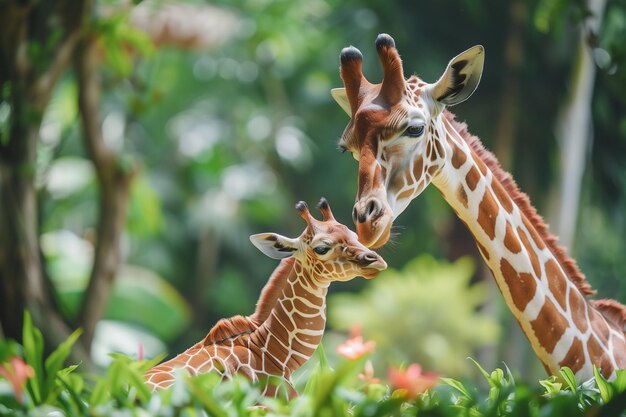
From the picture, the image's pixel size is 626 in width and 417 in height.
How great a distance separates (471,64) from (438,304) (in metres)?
10.8

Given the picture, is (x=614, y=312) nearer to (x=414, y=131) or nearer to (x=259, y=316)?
(x=414, y=131)

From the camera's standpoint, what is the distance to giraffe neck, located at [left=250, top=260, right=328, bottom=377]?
3432mm

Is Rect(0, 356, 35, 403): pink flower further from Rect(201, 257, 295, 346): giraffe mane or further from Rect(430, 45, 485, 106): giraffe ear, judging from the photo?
→ Rect(430, 45, 485, 106): giraffe ear

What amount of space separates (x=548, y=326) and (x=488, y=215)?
1.53 feet

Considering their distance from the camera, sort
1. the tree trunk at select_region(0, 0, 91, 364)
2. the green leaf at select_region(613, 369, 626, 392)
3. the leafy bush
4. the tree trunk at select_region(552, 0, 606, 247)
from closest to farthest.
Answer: the leafy bush, the green leaf at select_region(613, 369, 626, 392), the tree trunk at select_region(0, 0, 91, 364), the tree trunk at select_region(552, 0, 606, 247)

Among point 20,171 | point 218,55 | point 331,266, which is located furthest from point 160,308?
point 331,266

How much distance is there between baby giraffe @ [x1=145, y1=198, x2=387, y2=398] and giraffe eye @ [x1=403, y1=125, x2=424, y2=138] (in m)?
0.39

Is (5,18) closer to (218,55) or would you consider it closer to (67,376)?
(67,376)

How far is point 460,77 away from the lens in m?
3.33

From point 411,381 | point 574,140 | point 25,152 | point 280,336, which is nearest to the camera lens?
point 411,381

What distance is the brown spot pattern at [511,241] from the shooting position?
349 cm

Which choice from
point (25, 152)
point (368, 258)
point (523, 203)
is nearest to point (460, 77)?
point (523, 203)

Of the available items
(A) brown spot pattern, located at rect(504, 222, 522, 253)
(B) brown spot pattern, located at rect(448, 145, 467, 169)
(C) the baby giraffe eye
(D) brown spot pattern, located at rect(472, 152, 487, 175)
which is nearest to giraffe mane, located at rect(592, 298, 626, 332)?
(A) brown spot pattern, located at rect(504, 222, 522, 253)

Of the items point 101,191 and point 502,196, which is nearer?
point 502,196
